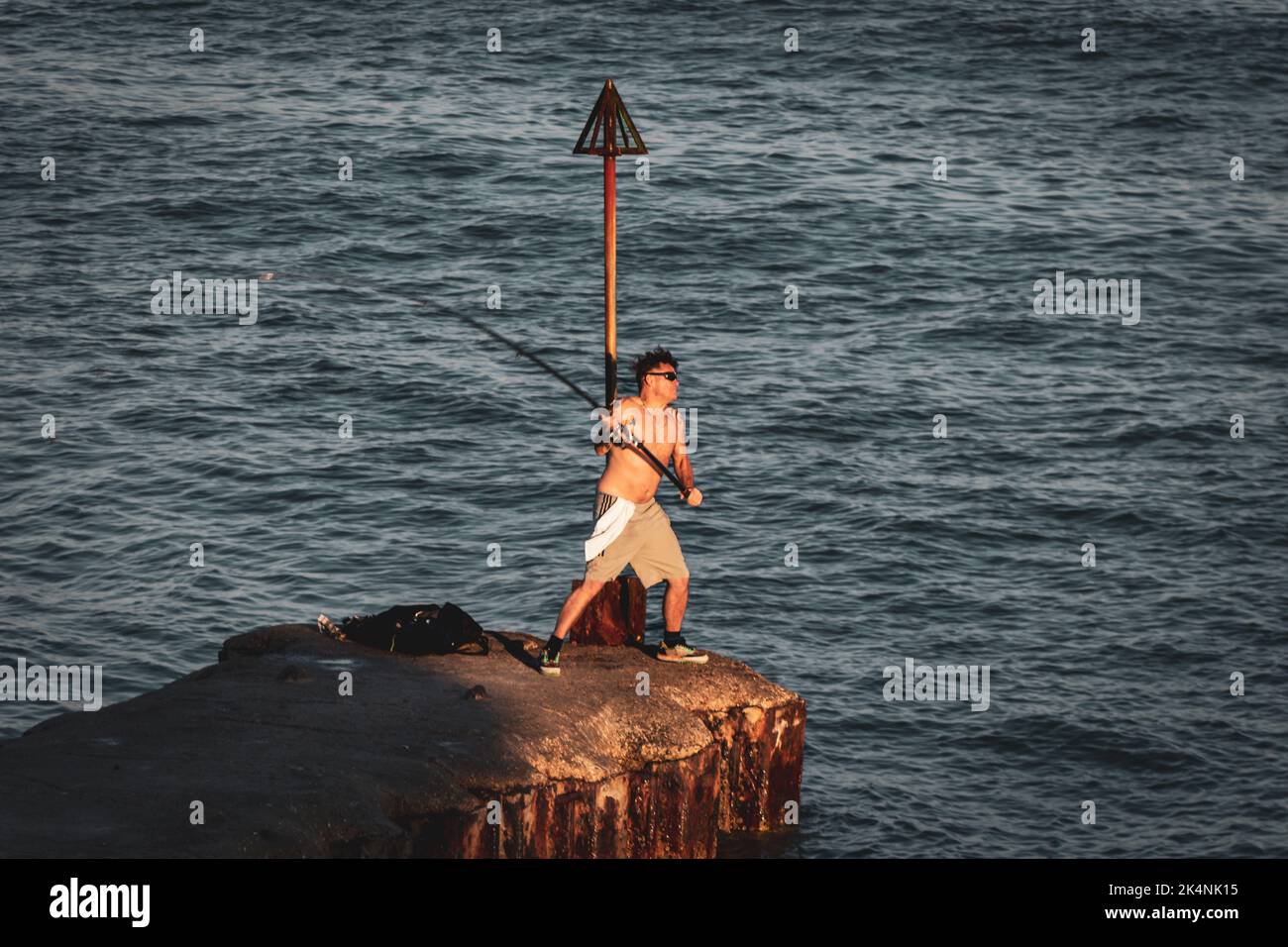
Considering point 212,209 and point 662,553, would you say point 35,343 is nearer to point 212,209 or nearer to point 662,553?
point 212,209

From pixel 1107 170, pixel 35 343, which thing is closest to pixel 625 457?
pixel 35 343

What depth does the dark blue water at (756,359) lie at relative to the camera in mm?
21734

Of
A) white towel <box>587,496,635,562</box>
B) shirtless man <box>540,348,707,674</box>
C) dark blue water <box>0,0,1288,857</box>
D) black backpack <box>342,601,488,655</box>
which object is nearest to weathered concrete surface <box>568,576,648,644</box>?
shirtless man <box>540,348,707,674</box>

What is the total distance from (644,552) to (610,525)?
16.2 inches

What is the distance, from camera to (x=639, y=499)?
1482cm

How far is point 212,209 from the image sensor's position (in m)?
41.8

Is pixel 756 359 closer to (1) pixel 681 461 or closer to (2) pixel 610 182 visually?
(2) pixel 610 182

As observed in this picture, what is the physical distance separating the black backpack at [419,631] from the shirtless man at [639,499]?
27.4 inches

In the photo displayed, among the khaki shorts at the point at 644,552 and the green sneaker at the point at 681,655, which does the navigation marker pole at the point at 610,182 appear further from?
the green sneaker at the point at 681,655

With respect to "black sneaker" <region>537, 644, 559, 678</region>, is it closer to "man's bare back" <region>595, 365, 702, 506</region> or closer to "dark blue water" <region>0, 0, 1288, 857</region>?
"man's bare back" <region>595, 365, 702, 506</region>

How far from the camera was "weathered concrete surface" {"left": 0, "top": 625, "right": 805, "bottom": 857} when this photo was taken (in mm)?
12188

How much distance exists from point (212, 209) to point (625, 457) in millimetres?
29098

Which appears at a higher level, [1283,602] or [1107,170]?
[1107,170]

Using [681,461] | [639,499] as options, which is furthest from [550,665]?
[681,461]
